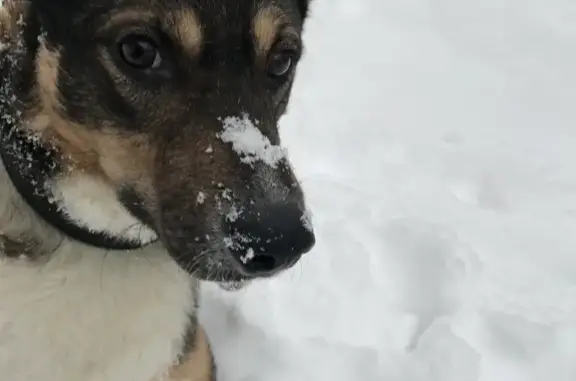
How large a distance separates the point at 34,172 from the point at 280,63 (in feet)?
2.39

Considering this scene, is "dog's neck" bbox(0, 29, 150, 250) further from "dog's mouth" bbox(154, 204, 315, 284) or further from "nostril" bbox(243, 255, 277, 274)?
"nostril" bbox(243, 255, 277, 274)

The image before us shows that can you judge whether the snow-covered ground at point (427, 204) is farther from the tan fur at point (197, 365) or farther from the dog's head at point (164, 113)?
the dog's head at point (164, 113)

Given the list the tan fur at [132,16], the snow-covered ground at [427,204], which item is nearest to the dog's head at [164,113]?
the tan fur at [132,16]

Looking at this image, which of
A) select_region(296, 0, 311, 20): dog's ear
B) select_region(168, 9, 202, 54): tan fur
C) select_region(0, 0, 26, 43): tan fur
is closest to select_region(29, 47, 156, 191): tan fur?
select_region(0, 0, 26, 43): tan fur

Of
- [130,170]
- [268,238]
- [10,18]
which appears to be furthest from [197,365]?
[10,18]

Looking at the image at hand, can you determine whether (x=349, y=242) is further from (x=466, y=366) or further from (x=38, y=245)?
(x=38, y=245)

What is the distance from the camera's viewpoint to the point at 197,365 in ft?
9.39

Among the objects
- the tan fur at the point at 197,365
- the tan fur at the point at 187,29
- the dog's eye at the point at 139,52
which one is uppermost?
the tan fur at the point at 187,29

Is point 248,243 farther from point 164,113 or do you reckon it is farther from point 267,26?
point 267,26

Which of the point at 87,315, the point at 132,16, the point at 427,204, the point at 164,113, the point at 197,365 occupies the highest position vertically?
the point at 132,16

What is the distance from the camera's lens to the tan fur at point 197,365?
9.13 ft

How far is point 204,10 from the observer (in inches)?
91.2

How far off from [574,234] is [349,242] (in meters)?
0.96

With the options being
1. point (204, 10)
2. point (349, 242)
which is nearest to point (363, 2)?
point (349, 242)
